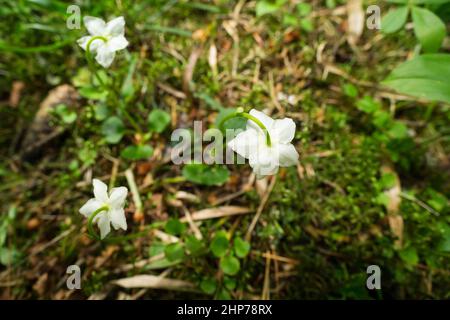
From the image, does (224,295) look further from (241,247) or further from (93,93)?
(93,93)

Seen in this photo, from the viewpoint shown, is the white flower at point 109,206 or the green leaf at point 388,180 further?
the green leaf at point 388,180

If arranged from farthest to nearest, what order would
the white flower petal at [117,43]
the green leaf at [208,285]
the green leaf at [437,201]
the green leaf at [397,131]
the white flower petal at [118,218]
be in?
the green leaf at [397,131] < the green leaf at [437,201] < the green leaf at [208,285] < the white flower petal at [117,43] < the white flower petal at [118,218]

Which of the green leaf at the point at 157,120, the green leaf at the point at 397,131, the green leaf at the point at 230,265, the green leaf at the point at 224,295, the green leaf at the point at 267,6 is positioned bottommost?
the green leaf at the point at 224,295

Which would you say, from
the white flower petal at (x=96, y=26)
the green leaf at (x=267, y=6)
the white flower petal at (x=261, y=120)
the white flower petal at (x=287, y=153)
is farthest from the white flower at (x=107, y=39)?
the green leaf at (x=267, y=6)

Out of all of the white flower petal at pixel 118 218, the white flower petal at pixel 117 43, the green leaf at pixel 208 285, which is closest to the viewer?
the white flower petal at pixel 118 218

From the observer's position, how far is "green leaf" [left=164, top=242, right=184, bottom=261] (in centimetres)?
139

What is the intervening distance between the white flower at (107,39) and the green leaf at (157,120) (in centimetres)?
40

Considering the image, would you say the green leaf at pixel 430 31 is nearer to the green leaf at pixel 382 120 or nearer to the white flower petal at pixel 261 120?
the green leaf at pixel 382 120

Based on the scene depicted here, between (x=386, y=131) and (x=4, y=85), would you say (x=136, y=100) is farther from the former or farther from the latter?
(x=386, y=131)

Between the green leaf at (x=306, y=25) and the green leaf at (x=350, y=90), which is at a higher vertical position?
the green leaf at (x=306, y=25)

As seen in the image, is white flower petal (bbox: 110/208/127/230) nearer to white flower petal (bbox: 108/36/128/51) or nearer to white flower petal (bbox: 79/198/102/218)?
white flower petal (bbox: 79/198/102/218)

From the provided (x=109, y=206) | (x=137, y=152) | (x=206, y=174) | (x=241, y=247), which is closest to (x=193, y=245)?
(x=241, y=247)

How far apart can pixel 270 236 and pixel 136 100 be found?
3.17ft

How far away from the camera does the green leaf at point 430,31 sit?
1.37 m
